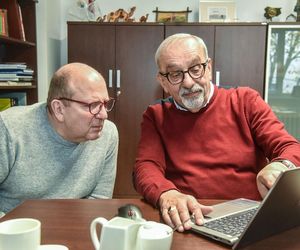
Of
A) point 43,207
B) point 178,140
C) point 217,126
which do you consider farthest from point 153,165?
point 43,207

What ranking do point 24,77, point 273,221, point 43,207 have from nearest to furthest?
point 273,221 → point 43,207 → point 24,77

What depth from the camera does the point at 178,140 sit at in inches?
60.1

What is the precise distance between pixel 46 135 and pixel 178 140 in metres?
0.52

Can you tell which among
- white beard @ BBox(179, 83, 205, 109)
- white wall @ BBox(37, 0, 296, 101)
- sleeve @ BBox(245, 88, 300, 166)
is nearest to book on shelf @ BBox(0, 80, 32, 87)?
white wall @ BBox(37, 0, 296, 101)

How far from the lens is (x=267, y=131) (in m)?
1.45

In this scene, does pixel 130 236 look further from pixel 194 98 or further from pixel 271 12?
pixel 271 12

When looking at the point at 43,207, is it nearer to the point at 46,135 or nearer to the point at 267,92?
the point at 46,135

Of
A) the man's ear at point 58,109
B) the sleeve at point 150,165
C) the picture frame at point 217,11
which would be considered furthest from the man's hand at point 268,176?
the picture frame at point 217,11

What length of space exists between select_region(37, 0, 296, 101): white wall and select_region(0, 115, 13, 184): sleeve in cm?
209

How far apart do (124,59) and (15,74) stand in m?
0.95

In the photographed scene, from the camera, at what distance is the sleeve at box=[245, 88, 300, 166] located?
136cm

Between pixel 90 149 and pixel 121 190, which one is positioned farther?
pixel 121 190

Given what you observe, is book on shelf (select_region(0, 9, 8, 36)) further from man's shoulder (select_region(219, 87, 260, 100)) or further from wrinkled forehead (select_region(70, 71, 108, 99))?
man's shoulder (select_region(219, 87, 260, 100))

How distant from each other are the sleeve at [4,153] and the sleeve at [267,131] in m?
0.94
